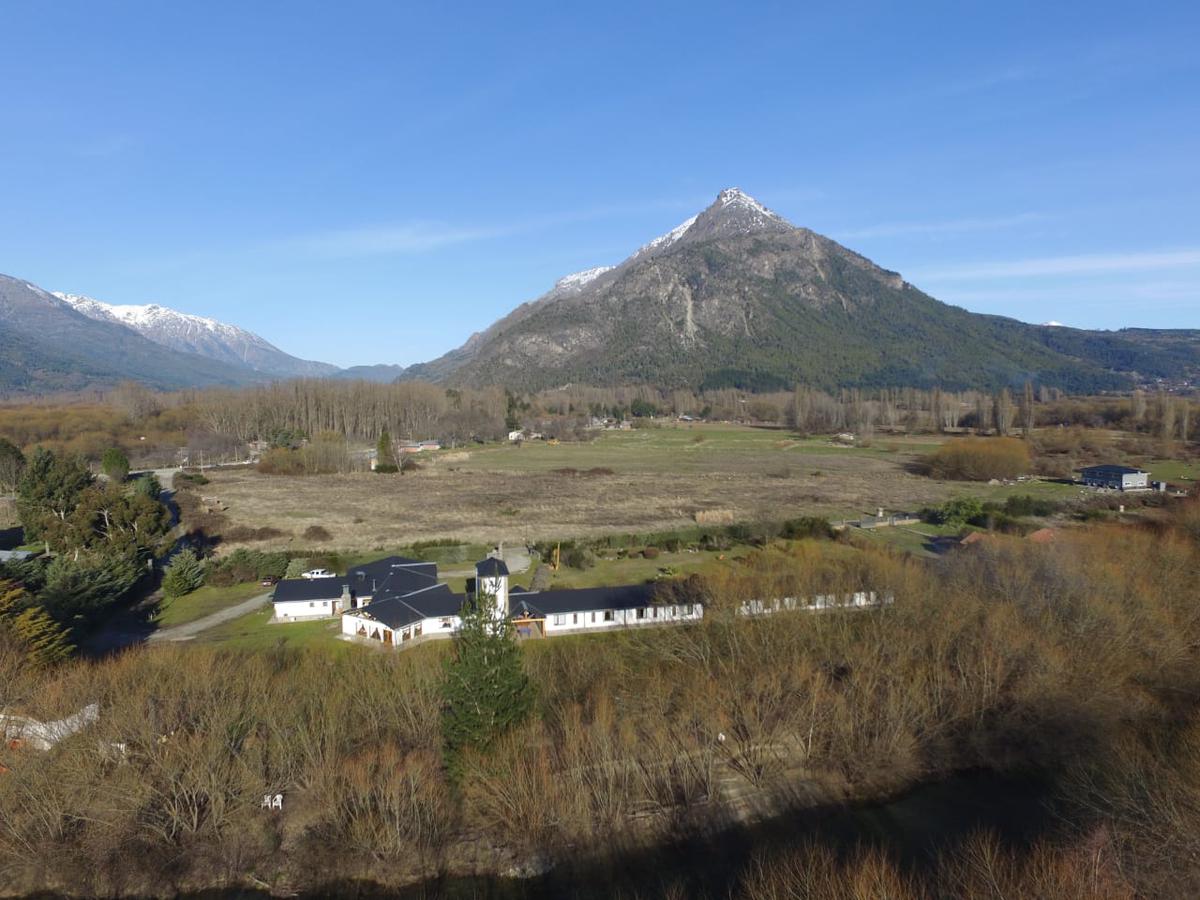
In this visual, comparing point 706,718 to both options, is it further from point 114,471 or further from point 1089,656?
point 114,471

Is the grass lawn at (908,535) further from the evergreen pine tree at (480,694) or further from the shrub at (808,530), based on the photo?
the evergreen pine tree at (480,694)

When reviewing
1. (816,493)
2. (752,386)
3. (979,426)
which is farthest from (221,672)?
(752,386)

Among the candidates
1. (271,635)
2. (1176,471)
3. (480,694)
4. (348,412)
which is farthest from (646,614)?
(348,412)

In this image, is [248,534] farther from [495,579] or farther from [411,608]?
[495,579]

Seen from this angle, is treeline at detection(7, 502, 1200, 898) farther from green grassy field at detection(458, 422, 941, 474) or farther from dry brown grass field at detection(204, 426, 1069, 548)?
green grassy field at detection(458, 422, 941, 474)

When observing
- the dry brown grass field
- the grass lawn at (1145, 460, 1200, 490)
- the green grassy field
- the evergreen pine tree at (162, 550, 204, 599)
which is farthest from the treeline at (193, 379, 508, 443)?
the grass lawn at (1145, 460, 1200, 490)

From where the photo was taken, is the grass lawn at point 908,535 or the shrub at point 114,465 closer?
the grass lawn at point 908,535

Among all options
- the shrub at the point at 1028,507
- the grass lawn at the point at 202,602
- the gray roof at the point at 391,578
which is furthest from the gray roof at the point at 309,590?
the shrub at the point at 1028,507
